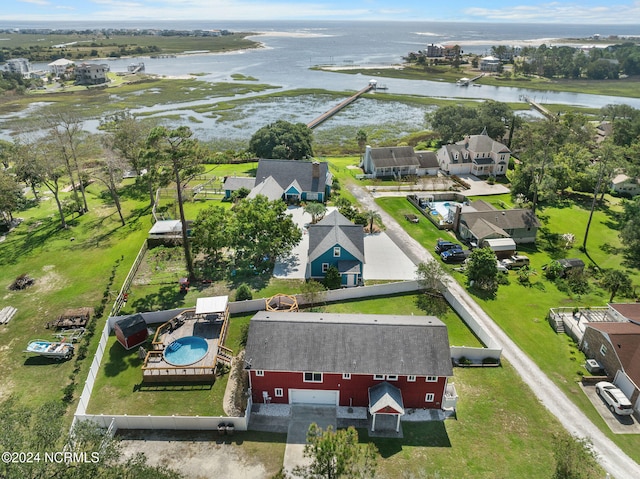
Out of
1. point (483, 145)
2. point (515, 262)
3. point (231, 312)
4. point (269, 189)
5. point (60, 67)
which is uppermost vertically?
point (60, 67)

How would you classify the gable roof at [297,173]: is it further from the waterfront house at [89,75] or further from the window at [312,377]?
the waterfront house at [89,75]

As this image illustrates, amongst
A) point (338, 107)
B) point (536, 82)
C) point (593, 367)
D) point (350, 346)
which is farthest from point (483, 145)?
point (536, 82)

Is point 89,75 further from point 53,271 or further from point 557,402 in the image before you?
point 557,402

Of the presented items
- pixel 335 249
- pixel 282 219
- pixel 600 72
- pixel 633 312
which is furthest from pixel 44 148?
pixel 600 72

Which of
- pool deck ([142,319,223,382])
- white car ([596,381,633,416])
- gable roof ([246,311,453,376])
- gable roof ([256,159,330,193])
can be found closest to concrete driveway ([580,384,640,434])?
white car ([596,381,633,416])

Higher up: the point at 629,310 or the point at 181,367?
the point at 629,310

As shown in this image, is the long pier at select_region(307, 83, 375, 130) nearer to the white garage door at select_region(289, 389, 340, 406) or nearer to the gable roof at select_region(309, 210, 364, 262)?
the gable roof at select_region(309, 210, 364, 262)
